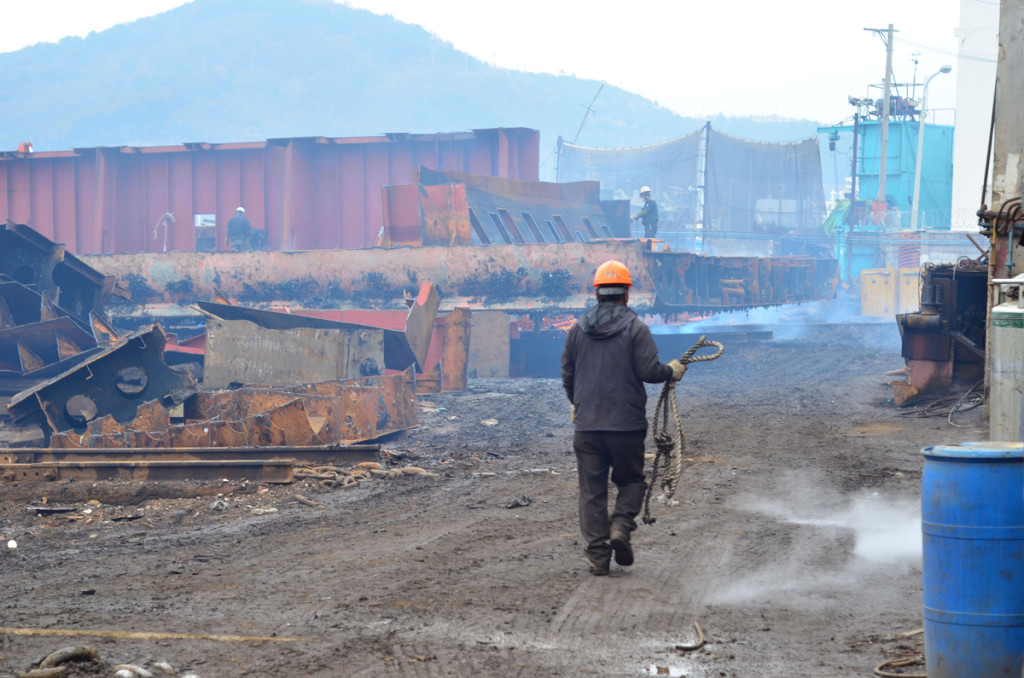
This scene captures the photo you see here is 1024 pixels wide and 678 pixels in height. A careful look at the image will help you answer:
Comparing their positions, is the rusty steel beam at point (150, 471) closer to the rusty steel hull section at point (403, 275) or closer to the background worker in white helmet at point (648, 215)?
the rusty steel hull section at point (403, 275)

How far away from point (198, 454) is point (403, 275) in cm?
735

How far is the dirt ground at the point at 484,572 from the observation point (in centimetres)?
354

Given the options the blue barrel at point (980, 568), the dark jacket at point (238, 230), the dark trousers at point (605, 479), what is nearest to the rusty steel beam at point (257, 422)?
the dark trousers at point (605, 479)

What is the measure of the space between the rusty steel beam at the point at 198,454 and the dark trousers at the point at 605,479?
3595 millimetres

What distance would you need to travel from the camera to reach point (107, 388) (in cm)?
947

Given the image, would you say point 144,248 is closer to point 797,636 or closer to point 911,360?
point 911,360

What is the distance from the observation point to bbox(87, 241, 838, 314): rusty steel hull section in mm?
14961

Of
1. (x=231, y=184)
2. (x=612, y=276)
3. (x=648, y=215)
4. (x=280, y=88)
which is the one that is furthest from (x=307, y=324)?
(x=280, y=88)

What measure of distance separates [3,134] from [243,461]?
8186 centimetres

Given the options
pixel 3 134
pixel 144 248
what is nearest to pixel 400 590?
pixel 144 248

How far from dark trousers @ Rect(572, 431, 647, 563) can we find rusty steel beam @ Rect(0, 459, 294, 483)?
3352mm

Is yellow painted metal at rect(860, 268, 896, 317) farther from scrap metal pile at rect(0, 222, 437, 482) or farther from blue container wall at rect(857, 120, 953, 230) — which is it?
scrap metal pile at rect(0, 222, 437, 482)

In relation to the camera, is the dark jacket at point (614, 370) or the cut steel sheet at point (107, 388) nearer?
the dark jacket at point (614, 370)

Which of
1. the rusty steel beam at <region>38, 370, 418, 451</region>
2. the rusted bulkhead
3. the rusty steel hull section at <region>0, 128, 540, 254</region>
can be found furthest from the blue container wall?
the rusty steel beam at <region>38, 370, 418, 451</region>
